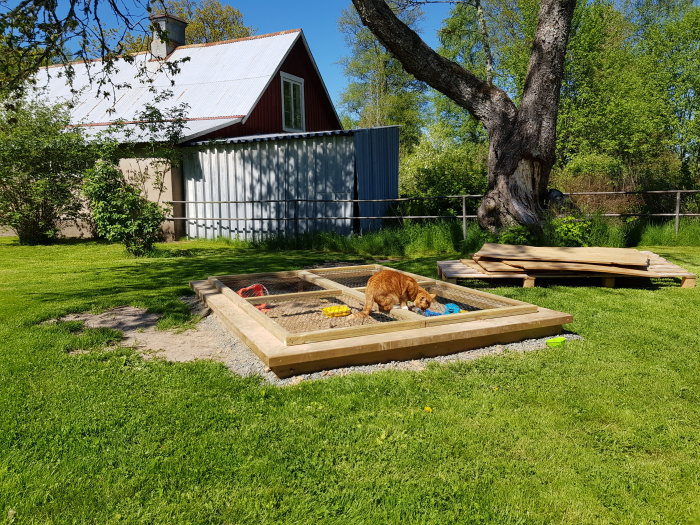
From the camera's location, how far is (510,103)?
31.3ft

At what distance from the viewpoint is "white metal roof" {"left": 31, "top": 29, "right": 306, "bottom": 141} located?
16.5 m

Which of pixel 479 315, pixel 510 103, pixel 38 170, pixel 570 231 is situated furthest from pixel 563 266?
pixel 38 170

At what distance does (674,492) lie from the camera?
7.11 ft

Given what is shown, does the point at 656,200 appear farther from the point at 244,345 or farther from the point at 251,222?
the point at 244,345

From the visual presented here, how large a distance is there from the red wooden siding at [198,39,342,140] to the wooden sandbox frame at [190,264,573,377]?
12.6m

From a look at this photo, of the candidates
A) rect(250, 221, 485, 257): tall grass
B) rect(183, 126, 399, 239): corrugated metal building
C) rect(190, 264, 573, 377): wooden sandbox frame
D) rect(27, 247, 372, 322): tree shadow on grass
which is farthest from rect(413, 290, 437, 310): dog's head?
rect(183, 126, 399, 239): corrugated metal building

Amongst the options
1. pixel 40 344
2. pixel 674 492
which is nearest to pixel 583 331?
pixel 674 492

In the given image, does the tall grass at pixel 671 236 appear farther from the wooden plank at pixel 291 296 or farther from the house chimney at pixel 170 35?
the house chimney at pixel 170 35

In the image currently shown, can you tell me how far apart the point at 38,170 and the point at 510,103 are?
38.6 feet

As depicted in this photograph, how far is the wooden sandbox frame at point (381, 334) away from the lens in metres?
3.59

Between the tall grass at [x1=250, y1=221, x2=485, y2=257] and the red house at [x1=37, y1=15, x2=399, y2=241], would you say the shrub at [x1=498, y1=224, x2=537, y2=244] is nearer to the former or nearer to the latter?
the tall grass at [x1=250, y1=221, x2=485, y2=257]

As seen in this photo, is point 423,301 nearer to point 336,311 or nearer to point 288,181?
point 336,311

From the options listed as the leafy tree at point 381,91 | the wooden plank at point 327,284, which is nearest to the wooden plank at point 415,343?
the wooden plank at point 327,284

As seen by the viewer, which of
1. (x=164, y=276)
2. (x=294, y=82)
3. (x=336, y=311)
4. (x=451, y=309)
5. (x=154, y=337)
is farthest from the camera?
(x=294, y=82)
